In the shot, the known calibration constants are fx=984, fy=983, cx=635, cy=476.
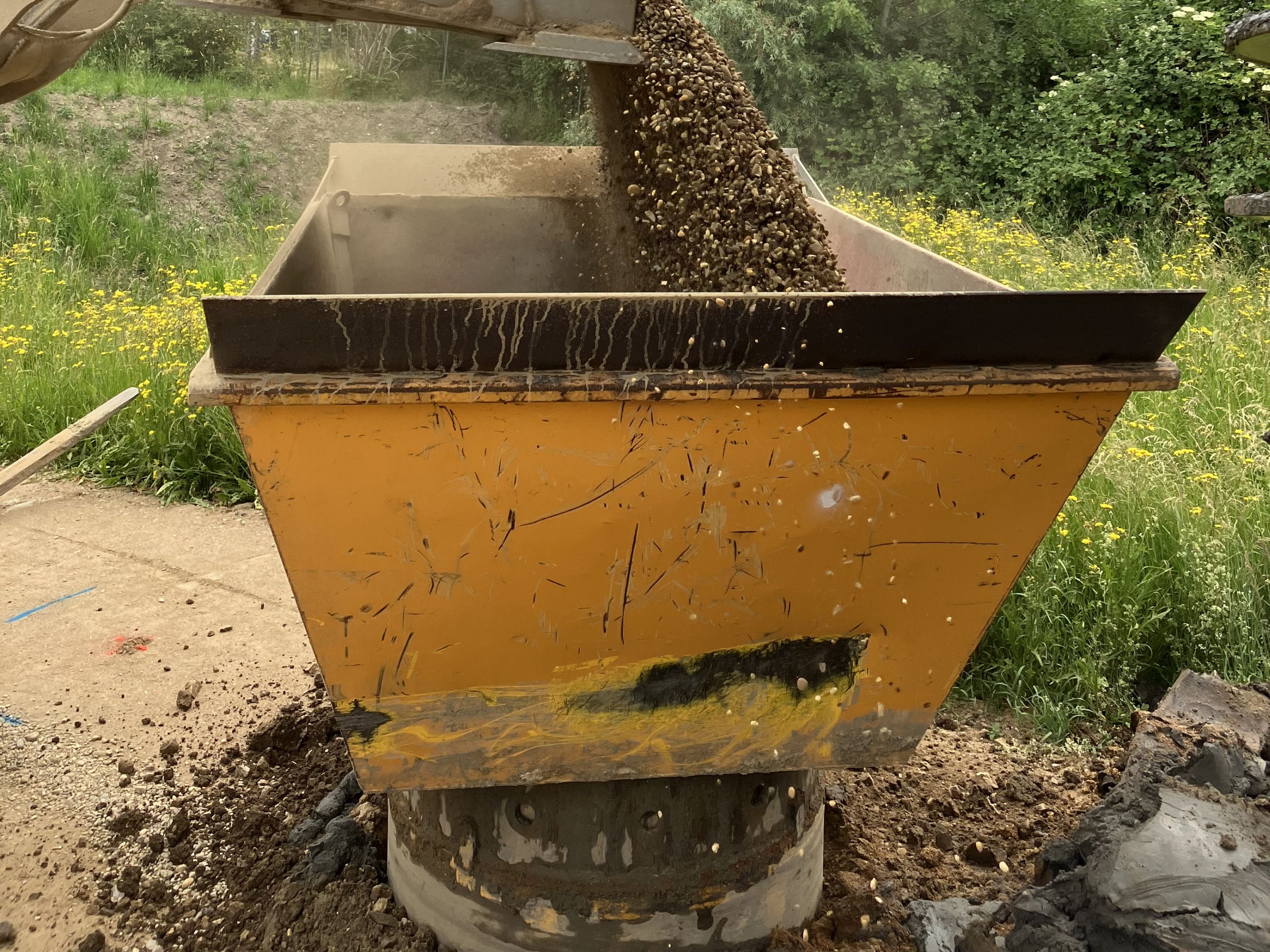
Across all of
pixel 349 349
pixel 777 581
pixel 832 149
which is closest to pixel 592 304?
pixel 349 349

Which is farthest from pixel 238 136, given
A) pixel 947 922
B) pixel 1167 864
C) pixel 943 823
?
pixel 1167 864

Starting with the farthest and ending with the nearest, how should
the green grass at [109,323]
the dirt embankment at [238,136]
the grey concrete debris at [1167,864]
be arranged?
the dirt embankment at [238,136] → the green grass at [109,323] → the grey concrete debris at [1167,864]

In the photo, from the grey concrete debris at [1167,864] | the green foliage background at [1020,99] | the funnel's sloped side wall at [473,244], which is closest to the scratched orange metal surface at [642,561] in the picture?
the grey concrete debris at [1167,864]

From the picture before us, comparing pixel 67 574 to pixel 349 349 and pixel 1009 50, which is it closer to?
pixel 349 349

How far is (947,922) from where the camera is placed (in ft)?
7.00

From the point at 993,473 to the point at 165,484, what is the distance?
4230 mm

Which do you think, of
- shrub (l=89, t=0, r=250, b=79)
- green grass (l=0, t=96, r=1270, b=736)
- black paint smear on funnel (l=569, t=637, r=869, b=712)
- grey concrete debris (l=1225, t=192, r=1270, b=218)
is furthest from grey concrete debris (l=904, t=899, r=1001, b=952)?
shrub (l=89, t=0, r=250, b=79)

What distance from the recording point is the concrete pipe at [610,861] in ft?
6.43

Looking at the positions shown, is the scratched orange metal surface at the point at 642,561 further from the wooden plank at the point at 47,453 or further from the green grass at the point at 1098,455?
the wooden plank at the point at 47,453

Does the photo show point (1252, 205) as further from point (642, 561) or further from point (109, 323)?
point (109, 323)

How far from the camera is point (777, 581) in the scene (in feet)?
5.38

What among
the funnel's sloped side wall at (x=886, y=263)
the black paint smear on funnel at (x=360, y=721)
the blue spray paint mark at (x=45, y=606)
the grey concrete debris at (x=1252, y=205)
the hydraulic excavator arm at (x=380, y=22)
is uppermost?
the hydraulic excavator arm at (x=380, y=22)

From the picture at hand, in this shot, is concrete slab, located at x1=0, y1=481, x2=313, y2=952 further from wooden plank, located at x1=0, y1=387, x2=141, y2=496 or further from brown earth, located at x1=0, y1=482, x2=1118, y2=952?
wooden plank, located at x1=0, y1=387, x2=141, y2=496

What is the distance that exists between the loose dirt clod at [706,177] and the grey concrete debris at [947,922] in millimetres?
1365
